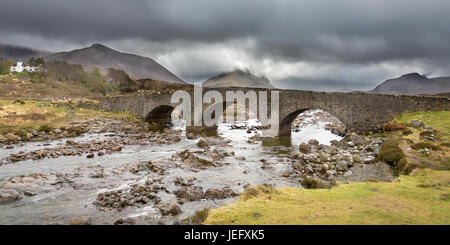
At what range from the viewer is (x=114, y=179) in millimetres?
13680

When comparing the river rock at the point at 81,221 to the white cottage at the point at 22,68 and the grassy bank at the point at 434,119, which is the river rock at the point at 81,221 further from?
the white cottage at the point at 22,68

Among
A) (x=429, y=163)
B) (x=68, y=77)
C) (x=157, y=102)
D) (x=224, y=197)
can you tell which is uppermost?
(x=68, y=77)

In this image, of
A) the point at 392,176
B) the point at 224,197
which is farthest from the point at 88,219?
the point at 392,176

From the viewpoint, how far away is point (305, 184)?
11875mm

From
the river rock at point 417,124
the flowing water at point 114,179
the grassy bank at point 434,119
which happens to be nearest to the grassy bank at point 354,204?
the flowing water at point 114,179

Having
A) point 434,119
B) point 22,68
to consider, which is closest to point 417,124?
point 434,119

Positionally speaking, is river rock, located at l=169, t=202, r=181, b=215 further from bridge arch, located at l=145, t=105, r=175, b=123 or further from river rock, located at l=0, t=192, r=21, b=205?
bridge arch, located at l=145, t=105, r=175, b=123

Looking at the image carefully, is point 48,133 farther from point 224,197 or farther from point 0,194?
point 224,197

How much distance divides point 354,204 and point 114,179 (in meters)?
11.1

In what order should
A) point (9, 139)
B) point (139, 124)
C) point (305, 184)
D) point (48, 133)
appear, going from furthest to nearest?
point (139, 124)
point (48, 133)
point (9, 139)
point (305, 184)

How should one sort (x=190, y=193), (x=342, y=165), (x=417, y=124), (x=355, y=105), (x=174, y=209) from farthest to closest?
(x=355, y=105), (x=417, y=124), (x=342, y=165), (x=190, y=193), (x=174, y=209)

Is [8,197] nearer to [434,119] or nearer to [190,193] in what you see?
[190,193]

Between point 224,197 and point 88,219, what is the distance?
4.85m
